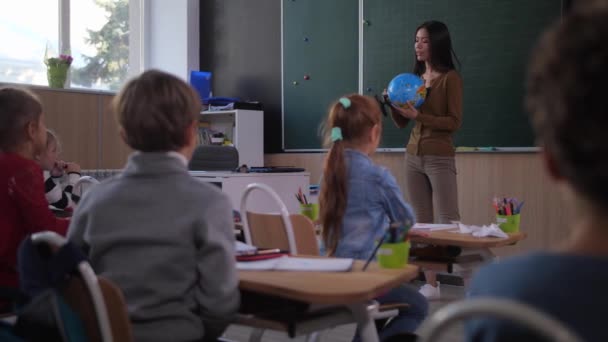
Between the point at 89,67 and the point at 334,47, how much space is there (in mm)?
2911

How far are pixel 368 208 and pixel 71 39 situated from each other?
5465mm

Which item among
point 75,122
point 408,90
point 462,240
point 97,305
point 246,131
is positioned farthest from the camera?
point 246,131

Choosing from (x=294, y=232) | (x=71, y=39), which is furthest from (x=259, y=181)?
(x=71, y=39)

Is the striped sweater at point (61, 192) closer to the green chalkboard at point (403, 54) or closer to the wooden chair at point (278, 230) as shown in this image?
the wooden chair at point (278, 230)

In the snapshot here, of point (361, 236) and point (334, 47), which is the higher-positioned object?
point (334, 47)

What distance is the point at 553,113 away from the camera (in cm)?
69

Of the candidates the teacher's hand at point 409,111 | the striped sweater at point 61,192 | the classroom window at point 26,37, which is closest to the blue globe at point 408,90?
the teacher's hand at point 409,111

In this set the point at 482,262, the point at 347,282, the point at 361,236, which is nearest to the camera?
the point at 347,282

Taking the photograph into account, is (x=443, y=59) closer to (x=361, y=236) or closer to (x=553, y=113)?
(x=361, y=236)

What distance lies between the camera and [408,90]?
12.7ft

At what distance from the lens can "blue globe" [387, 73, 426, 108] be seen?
3.87 metres

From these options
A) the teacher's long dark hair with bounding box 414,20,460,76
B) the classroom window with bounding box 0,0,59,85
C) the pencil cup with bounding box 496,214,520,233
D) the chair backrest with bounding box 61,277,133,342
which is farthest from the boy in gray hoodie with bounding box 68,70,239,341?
the classroom window with bounding box 0,0,59,85

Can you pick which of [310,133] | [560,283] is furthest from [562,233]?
[560,283]

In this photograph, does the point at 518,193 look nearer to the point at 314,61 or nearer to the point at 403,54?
the point at 403,54
